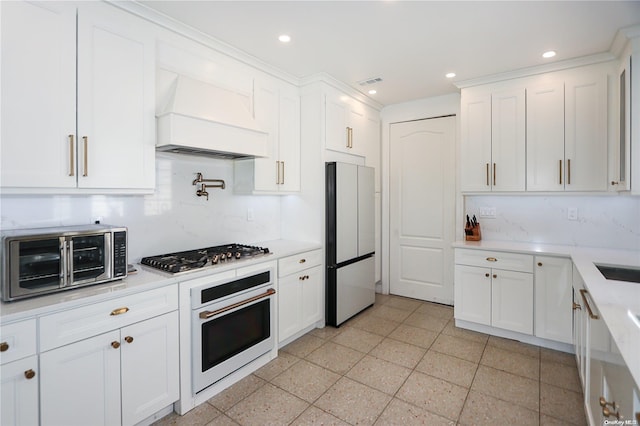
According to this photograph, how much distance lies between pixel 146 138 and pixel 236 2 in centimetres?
108

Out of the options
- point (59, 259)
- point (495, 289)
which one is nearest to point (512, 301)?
point (495, 289)

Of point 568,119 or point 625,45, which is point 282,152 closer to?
point 568,119

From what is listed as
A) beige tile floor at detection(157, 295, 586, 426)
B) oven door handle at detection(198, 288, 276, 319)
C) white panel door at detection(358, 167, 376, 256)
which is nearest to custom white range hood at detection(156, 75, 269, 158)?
oven door handle at detection(198, 288, 276, 319)

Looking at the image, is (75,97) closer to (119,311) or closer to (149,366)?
(119,311)

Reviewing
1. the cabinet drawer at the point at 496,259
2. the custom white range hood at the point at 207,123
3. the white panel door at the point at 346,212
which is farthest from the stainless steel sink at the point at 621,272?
the custom white range hood at the point at 207,123

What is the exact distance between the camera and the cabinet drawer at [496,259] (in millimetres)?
2953

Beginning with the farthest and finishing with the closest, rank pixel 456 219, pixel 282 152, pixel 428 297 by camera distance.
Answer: pixel 428 297 < pixel 456 219 < pixel 282 152

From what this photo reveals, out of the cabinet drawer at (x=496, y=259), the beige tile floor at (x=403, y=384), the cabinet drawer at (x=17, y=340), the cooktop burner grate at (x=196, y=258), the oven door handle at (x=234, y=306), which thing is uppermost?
the cooktop burner grate at (x=196, y=258)

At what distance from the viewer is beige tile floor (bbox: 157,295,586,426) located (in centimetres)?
202

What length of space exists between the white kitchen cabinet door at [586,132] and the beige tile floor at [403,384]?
1603 mm

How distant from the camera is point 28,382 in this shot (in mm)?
1421

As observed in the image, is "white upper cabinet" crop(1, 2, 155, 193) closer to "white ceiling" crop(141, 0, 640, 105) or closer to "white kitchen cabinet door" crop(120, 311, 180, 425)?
"white ceiling" crop(141, 0, 640, 105)

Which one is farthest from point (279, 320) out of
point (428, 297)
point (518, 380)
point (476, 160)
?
point (476, 160)

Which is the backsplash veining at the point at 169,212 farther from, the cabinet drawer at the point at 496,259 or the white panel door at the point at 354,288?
the cabinet drawer at the point at 496,259
